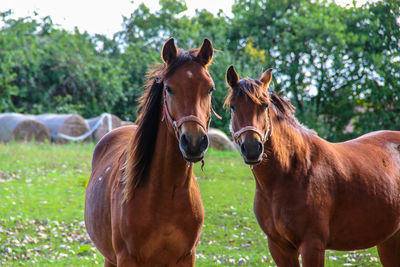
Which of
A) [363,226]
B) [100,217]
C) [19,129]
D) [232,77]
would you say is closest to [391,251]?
[363,226]

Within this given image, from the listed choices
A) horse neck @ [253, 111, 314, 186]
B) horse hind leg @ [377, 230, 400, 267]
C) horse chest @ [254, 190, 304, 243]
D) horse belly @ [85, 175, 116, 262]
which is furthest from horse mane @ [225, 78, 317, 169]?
horse hind leg @ [377, 230, 400, 267]

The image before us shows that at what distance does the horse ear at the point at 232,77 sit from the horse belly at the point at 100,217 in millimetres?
1458

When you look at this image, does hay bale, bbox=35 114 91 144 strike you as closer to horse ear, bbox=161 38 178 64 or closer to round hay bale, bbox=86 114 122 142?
round hay bale, bbox=86 114 122 142

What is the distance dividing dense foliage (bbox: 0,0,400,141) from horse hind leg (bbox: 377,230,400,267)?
132 inches

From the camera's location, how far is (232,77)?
445 cm

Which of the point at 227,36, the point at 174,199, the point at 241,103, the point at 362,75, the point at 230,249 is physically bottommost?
the point at 230,249

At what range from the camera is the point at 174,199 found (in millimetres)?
3244

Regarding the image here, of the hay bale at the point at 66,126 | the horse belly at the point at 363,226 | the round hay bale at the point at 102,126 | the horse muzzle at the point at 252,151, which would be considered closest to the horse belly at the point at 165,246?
the horse muzzle at the point at 252,151

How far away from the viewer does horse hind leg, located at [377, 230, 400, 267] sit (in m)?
5.17

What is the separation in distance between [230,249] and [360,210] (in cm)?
293

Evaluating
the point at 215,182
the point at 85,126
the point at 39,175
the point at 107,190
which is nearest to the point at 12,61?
the point at 85,126

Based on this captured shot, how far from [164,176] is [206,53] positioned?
915mm

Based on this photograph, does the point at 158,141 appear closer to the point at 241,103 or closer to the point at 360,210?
the point at 241,103

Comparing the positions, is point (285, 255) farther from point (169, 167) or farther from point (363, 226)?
point (169, 167)
